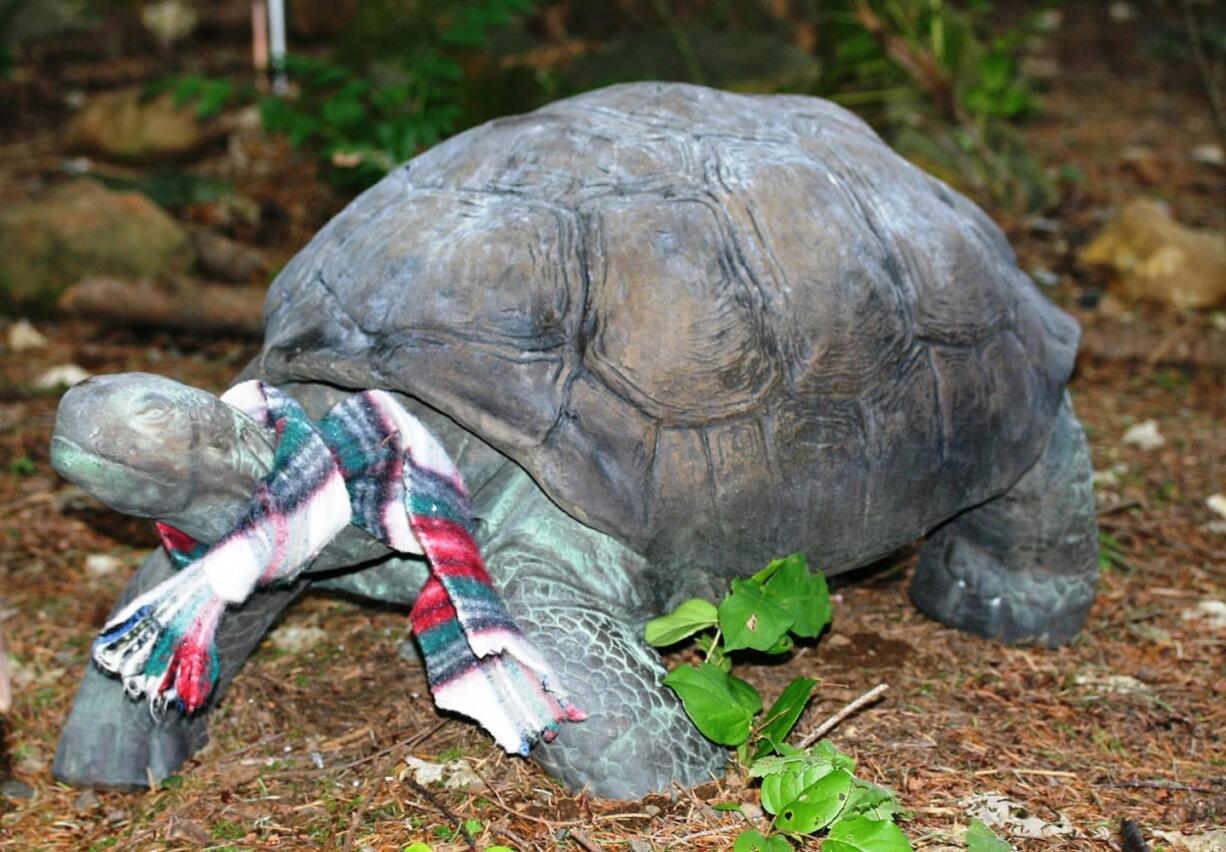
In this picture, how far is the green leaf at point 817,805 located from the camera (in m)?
2.93

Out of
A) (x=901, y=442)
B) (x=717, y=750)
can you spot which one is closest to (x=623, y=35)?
(x=901, y=442)

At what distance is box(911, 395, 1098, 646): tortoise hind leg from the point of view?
420cm

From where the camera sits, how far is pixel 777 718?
324cm

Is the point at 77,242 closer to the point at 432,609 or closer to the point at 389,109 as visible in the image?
the point at 389,109

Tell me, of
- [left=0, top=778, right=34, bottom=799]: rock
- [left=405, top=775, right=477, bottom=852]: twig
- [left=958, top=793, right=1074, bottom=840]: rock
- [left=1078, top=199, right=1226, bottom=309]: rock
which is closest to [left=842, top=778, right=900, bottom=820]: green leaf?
[left=958, top=793, right=1074, bottom=840]: rock

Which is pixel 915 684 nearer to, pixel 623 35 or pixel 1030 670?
pixel 1030 670

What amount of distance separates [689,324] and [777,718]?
1009 mm

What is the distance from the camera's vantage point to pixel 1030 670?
4066 mm

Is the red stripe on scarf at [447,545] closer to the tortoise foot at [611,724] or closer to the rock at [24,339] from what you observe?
the tortoise foot at [611,724]

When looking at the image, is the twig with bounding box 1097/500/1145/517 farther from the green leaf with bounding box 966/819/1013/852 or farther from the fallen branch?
the fallen branch

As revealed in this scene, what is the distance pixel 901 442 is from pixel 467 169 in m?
1.43

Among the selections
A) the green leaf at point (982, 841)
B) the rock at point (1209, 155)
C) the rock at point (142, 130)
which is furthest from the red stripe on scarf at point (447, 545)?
the rock at point (1209, 155)

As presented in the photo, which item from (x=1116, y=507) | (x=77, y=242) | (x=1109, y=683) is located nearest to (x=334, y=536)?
(x=1109, y=683)

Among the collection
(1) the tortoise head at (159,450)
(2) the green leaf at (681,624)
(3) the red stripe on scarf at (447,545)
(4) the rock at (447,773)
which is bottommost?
(4) the rock at (447,773)
